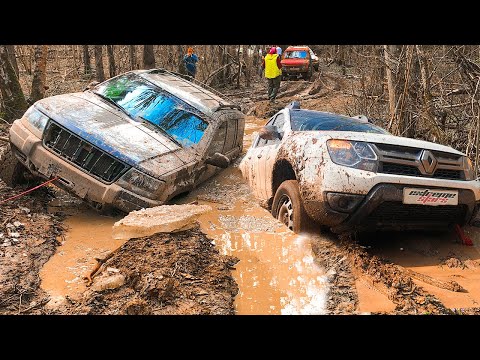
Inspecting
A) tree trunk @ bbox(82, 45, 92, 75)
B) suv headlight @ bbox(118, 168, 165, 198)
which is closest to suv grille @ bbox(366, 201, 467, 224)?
suv headlight @ bbox(118, 168, 165, 198)

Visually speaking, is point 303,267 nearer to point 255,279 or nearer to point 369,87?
point 255,279

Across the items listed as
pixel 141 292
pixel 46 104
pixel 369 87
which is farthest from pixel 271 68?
pixel 141 292

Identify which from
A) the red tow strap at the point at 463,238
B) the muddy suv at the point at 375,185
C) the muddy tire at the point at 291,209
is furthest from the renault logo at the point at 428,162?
Answer: the muddy tire at the point at 291,209

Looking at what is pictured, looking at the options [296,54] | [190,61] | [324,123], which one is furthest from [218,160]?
[296,54]

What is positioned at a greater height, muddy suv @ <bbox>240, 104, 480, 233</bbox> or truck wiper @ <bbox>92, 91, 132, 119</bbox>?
truck wiper @ <bbox>92, 91, 132, 119</bbox>

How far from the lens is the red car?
2245cm

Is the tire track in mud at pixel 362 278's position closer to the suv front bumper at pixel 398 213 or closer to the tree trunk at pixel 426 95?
the suv front bumper at pixel 398 213

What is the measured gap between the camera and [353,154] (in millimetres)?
4355

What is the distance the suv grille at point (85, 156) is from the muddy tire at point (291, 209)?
188 centimetres

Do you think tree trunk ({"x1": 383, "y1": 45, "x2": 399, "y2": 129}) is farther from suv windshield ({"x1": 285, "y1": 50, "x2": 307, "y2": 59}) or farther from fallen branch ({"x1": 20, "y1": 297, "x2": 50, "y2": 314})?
suv windshield ({"x1": 285, "y1": 50, "x2": 307, "y2": 59})

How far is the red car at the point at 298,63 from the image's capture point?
73.7 feet

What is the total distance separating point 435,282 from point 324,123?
96.4 inches

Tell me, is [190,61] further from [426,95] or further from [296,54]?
[426,95]

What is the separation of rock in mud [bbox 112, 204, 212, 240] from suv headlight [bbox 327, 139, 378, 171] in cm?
161
